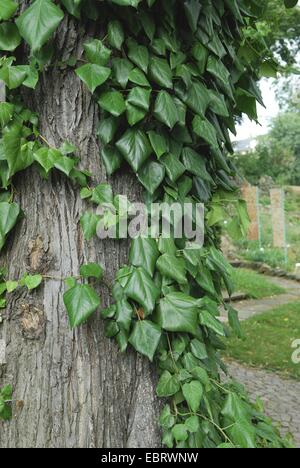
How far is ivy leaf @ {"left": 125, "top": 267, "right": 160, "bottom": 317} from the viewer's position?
62.9 inches

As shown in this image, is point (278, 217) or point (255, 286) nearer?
point (255, 286)

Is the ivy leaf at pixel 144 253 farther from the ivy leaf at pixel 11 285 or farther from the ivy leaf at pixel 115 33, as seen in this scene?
the ivy leaf at pixel 115 33

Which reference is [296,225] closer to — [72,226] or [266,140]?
[266,140]

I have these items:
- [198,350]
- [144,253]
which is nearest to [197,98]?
[144,253]

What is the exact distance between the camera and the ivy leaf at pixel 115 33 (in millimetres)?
1636

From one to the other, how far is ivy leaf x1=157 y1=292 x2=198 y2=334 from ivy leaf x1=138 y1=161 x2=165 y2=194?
390 mm

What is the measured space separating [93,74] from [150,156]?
345 mm

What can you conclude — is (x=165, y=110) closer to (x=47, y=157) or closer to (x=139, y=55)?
(x=139, y=55)

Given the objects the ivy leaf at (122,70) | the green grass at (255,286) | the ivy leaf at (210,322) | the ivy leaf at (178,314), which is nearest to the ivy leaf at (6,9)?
the ivy leaf at (122,70)

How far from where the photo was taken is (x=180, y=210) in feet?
5.74

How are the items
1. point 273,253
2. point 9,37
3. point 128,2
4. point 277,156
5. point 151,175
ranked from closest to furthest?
1. point 128,2
2. point 9,37
3. point 151,175
4. point 273,253
5. point 277,156

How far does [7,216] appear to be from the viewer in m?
1.66

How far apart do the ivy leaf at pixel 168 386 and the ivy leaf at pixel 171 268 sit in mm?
345

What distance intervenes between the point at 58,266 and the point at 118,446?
68 centimetres
